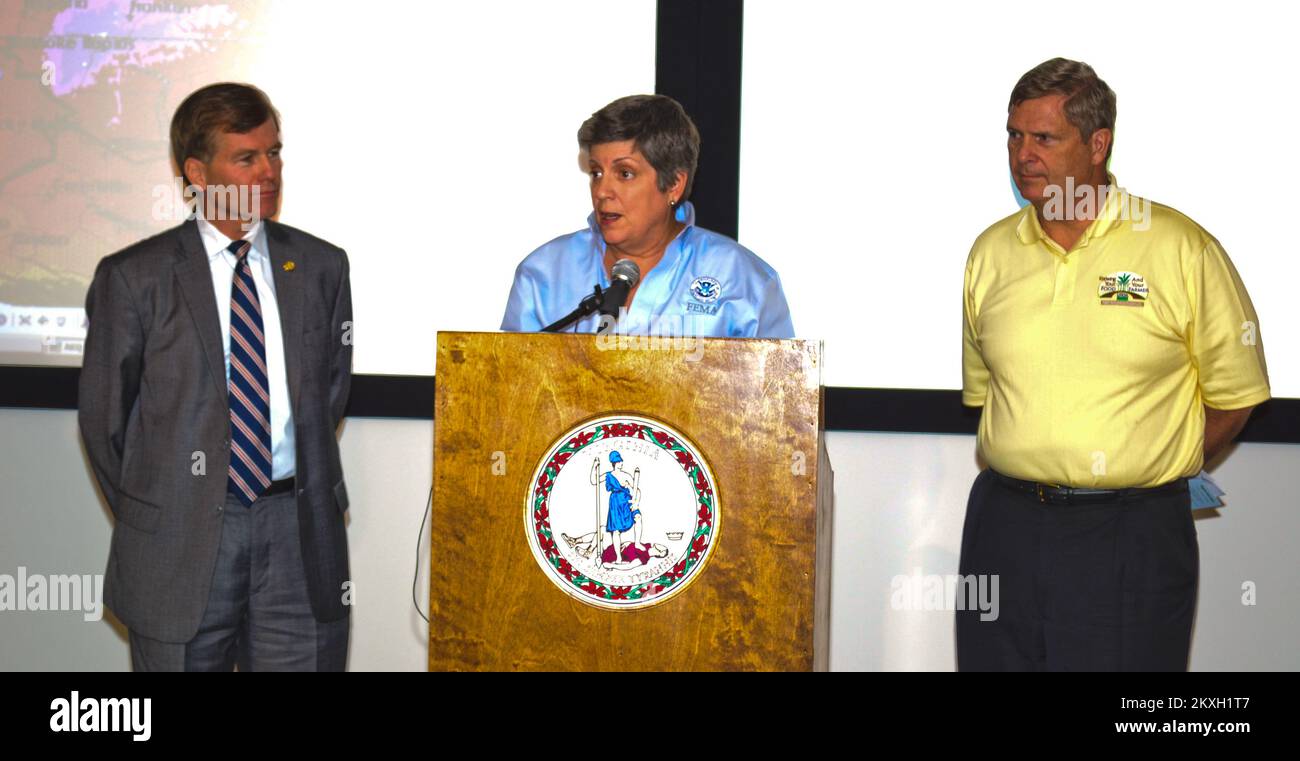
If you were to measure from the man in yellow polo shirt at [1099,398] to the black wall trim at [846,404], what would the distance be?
77 cm

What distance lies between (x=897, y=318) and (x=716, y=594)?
5.69 feet

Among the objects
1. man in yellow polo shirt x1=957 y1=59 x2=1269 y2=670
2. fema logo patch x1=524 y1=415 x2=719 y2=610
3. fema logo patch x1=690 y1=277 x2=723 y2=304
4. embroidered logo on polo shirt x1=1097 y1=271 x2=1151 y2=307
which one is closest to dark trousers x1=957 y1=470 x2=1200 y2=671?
man in yellow polo shirt x1=957 y1=59 x2=1269 y2=670

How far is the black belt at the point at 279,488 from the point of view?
106 inches

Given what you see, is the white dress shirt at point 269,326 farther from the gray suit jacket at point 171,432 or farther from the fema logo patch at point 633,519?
the fema logo patch at point 633,519

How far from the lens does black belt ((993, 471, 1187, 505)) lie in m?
2.68

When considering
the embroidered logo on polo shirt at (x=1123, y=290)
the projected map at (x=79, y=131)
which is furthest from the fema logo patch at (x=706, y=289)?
the projected map at (x=79, y=131)

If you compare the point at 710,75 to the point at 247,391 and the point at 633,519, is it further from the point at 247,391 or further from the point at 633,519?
the point at 633,519

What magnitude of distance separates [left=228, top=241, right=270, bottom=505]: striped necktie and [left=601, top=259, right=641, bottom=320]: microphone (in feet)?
3.03

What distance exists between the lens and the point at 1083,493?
2695 millimetres

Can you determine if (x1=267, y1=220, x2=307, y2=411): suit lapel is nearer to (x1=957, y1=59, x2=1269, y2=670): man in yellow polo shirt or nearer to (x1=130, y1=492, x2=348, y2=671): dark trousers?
(x1=130, y1=492, x2=348, y2=671): dark trousers

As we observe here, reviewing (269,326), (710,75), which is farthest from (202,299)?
(710,75)

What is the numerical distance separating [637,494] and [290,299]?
113 centimetres

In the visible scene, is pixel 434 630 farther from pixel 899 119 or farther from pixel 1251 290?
pixel 1251 290

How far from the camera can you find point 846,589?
3723mm
